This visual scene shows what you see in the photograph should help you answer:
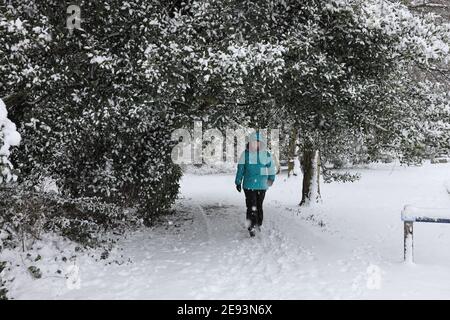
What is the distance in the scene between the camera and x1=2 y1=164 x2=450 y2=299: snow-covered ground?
5254mm

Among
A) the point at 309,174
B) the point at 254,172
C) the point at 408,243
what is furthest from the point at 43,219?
the point at 309,174

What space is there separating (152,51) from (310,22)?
262 centimetres

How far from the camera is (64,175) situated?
7707mm

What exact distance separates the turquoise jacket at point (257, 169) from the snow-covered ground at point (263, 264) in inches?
40.8

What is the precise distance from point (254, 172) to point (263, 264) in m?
2.30

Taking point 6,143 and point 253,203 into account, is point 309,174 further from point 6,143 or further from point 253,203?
point 6,143

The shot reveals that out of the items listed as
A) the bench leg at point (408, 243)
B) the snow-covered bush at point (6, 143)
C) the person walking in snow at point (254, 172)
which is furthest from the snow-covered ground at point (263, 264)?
the snow-covered bush at point (6, 143)

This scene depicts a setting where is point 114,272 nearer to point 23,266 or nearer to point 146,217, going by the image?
point 23,266

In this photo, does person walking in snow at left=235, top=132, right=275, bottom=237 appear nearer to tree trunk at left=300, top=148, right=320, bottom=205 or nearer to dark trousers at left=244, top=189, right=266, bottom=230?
dark trousers at left=244, top=189, right=266, bottom=230

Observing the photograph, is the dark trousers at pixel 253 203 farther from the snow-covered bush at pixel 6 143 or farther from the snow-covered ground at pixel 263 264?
the snow-covered bush at pixel 6 143

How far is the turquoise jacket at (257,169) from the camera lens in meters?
8.43

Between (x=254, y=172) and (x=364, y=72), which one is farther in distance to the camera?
(x=254, y=172)

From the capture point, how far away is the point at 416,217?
6.18 metres
